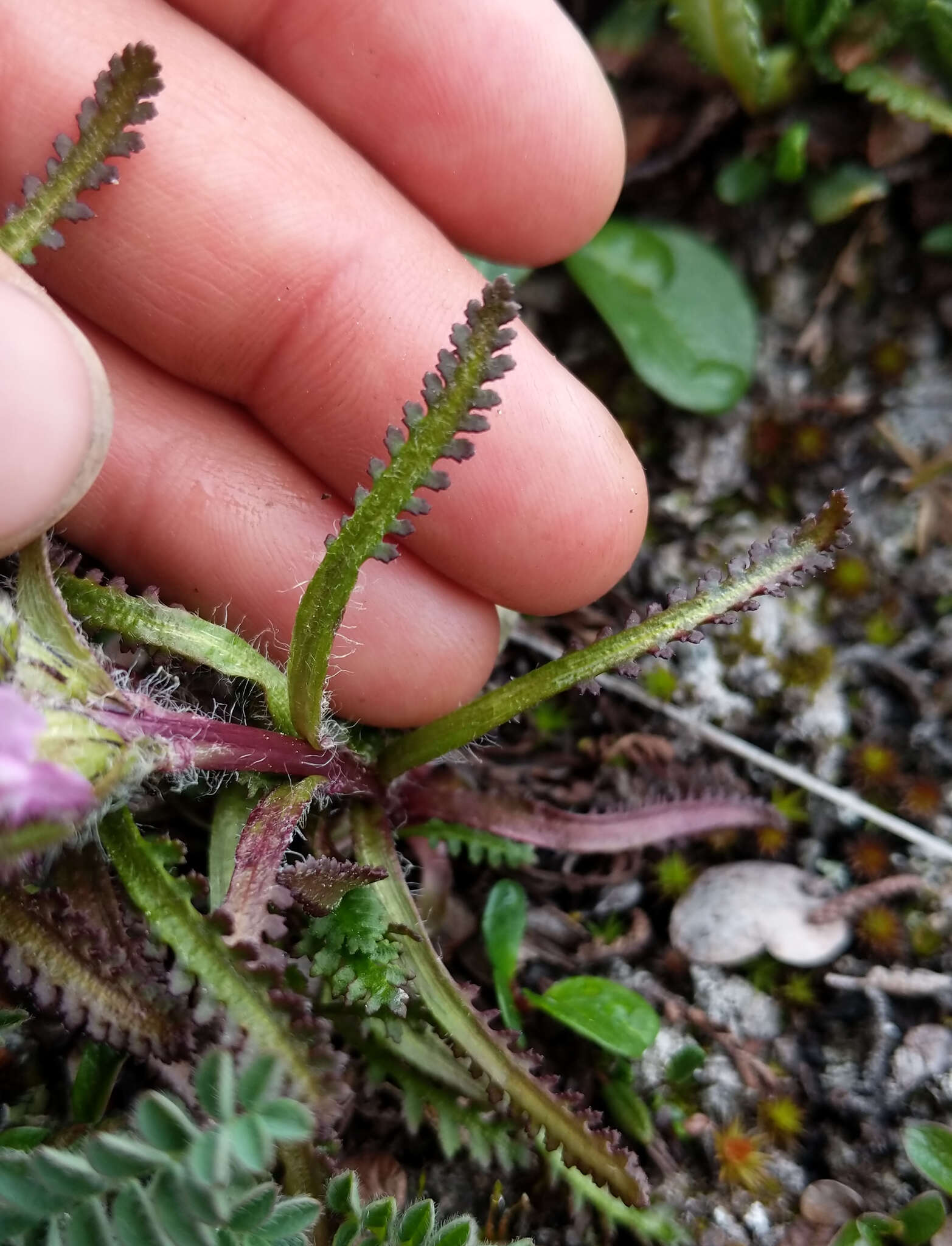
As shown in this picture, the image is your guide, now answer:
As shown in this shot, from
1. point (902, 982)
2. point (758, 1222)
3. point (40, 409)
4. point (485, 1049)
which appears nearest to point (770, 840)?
point (902, 982)

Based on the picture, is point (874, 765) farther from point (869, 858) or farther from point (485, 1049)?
point (485, 1049)

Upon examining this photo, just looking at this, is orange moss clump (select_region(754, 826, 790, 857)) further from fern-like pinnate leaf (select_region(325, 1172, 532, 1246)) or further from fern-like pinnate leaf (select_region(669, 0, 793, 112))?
fern-like pinnate leaf (select_region(669, 0, 793, 112))

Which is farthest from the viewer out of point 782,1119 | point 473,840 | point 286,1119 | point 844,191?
point 844,191

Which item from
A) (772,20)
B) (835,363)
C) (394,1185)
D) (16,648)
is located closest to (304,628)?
(16,648)

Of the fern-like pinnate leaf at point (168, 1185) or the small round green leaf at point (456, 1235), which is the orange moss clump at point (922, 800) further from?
the fern-like pinnate leaf at point (168, 1185)

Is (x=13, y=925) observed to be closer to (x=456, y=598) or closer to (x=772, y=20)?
(x=456, y=598)

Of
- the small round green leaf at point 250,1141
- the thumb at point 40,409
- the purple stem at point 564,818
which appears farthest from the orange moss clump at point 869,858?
the thumb at point 40,409
